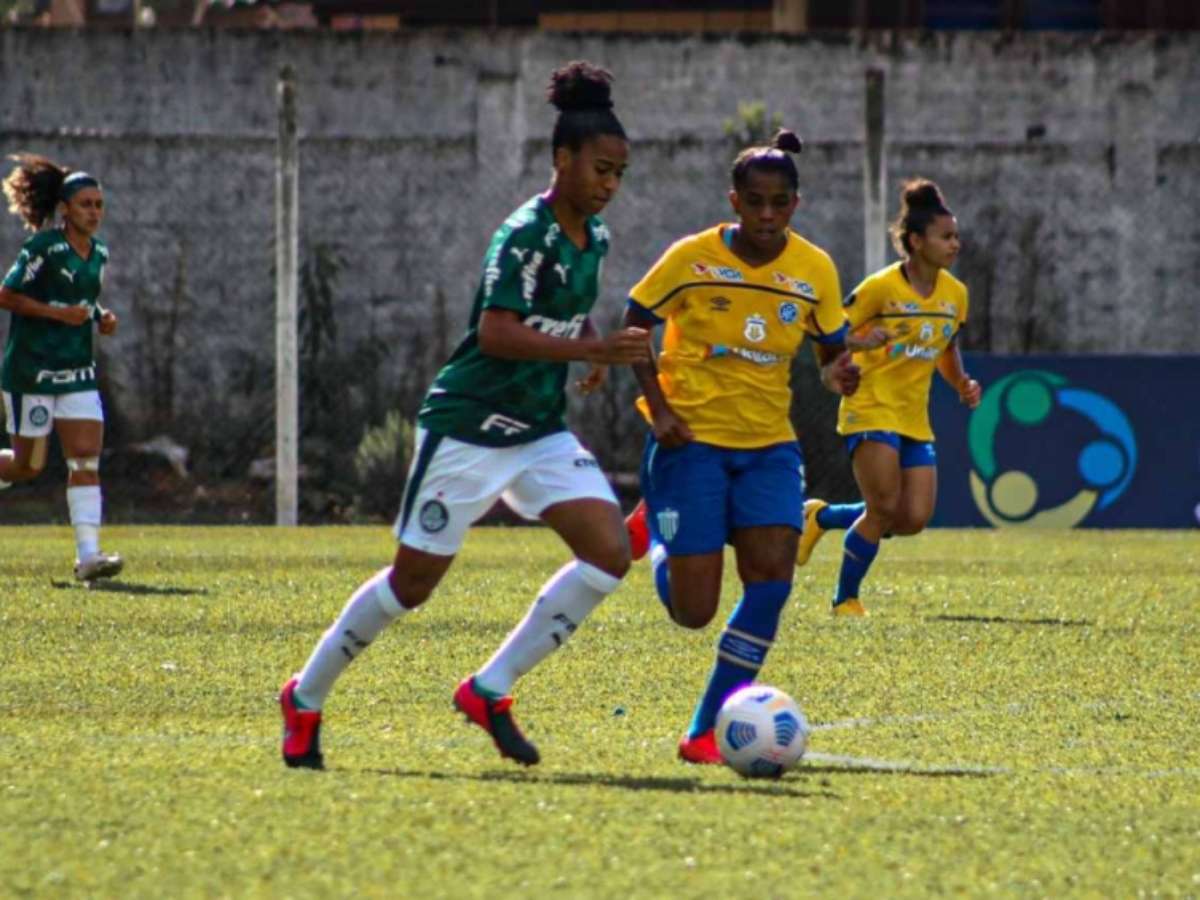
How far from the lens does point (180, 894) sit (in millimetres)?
4656

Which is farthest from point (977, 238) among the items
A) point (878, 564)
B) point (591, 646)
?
point (591, 646)

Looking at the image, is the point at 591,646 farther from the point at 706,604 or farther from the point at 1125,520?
Result: the point at 1125,520

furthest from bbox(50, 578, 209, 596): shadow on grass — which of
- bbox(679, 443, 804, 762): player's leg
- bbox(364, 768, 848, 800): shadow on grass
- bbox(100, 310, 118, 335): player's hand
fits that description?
bbox(364, 768, 848, 800): shadow on grass

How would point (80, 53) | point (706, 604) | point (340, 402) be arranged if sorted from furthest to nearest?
point (80, 53)
point (340, 402)
point (706, 604)

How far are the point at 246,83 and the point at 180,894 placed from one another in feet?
57.3

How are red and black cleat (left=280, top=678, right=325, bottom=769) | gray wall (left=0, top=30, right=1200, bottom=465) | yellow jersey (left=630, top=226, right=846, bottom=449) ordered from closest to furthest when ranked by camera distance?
red and black cleat (left=280, top=678, right=325, bottom=769) → yellow jersey (left=630, top=226, right=846, bottom=449) → gray wall (left=0, top=30, right=1200, bottom=465)

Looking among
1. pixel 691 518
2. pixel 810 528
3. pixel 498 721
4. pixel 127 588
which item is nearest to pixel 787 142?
pixel 691 518

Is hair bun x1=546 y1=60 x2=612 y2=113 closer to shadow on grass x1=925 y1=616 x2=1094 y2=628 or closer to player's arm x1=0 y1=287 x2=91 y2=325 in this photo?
shadow on grass x1=925 y1=616 x2=1094 y2=628

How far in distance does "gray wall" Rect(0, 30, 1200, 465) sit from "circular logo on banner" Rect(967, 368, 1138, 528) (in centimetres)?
267

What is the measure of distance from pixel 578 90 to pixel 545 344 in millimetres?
739

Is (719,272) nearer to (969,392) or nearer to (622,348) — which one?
(622,348)

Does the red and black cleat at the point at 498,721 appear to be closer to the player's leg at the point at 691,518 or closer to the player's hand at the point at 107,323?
the player's leg at the point at 691,518

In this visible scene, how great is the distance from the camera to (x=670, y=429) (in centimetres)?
723

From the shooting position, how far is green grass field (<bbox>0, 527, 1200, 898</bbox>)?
499cm
